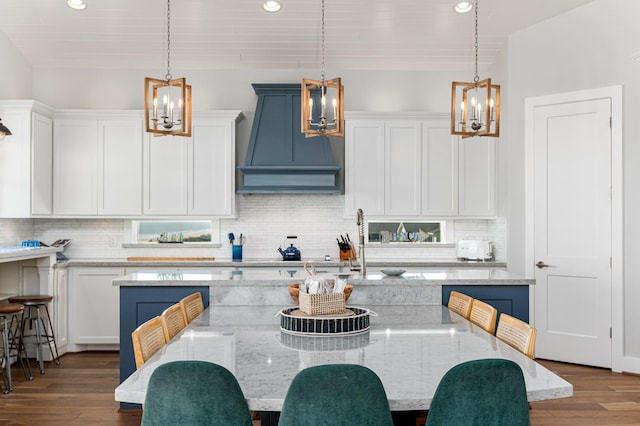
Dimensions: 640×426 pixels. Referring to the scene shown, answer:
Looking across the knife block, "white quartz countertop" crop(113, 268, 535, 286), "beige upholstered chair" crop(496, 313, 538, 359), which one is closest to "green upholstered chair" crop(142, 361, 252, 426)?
"beige upholstered chair" crop(496, 313, 538, 359)

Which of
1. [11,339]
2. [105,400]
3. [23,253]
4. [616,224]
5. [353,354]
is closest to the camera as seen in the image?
[353,354]

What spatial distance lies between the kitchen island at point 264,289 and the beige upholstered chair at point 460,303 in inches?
6.2

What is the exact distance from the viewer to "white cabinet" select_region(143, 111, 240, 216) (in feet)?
20.4

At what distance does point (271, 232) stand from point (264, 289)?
296 cm

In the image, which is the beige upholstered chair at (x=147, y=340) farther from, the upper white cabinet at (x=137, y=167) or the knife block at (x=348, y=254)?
the knife block at (x=348, y=254)

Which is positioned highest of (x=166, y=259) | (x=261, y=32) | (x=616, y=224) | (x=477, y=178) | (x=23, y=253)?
(x=261, y=32)

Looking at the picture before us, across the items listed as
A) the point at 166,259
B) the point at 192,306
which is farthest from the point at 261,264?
the point at 192,306

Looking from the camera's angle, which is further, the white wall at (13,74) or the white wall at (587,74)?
the white wall at (13,74)

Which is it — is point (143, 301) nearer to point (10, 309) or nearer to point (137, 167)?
point (10, 309)

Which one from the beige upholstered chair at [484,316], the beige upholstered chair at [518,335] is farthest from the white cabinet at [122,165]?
the beige upholstered chair at [518,335]

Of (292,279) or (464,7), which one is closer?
(292,279)

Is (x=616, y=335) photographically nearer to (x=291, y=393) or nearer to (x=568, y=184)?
(x=568, y=184)

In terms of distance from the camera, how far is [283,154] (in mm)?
6234

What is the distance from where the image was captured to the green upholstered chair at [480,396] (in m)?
1.80
